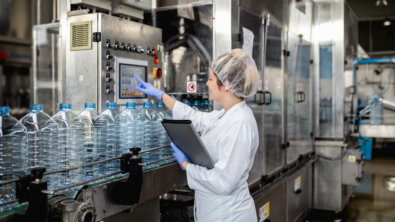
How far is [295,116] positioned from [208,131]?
93.1 inches

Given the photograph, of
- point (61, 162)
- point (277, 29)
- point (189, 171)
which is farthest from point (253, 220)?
point (277, 29)

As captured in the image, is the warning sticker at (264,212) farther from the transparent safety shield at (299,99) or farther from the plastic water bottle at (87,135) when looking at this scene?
the plastic water bottle at (87,135)

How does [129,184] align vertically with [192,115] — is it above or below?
below

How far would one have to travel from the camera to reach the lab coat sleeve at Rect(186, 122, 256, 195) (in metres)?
1.61

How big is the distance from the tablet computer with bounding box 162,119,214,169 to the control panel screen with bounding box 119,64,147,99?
762mm

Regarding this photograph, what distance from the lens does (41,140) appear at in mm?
1646

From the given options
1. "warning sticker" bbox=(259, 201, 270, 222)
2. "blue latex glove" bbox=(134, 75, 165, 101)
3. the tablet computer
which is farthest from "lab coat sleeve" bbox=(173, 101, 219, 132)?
"warning sticker" bbox=(259, 201, 270, 222)

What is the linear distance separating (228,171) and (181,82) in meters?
1.35

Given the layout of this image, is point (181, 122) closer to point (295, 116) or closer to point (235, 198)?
point (235, 198)

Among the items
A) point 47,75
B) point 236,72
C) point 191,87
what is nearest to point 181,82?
point 191,87

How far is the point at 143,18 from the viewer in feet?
9.35

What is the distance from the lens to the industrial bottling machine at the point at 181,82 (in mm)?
1605

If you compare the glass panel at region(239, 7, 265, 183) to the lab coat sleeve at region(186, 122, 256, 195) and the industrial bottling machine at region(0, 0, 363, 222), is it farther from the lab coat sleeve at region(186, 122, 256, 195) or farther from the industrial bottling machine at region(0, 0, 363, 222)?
the lab coat sleeve at region(186, 122, 256, 195)

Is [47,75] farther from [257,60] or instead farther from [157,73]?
[257,60]
